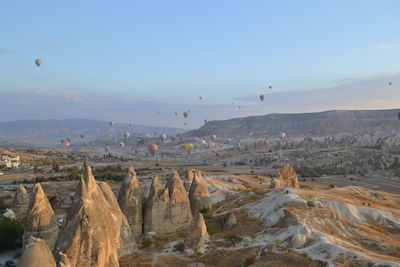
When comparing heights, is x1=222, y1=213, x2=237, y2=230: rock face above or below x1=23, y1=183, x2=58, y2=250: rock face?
below

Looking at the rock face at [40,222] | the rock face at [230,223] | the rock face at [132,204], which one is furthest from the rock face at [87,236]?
the rock face at [230,223]

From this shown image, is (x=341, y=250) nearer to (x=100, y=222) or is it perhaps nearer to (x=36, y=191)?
(x=100, y=222)

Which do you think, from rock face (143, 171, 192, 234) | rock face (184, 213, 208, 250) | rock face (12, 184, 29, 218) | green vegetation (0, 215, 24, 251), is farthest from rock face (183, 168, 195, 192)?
rock face (12, 184, 29, 218)

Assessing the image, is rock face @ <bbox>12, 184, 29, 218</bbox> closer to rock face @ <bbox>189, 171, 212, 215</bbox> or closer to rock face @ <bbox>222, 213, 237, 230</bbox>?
rock face @ <bbox>189, 171, 212, 215</bbox>

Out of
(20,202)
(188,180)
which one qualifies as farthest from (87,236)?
(20,202)

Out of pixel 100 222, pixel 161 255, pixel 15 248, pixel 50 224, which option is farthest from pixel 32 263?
pixel 15 248

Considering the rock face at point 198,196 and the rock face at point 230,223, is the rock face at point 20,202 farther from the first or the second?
the rock face at point 230,223
